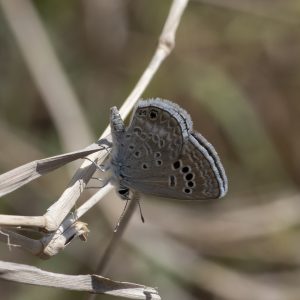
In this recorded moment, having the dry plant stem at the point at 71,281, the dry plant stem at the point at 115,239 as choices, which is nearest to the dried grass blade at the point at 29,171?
the dry plant stem at the point at 71,281

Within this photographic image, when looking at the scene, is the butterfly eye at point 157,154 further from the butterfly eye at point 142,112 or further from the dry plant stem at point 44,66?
the dry plant stem at point 44,66

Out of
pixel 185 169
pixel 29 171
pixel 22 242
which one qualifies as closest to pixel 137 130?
pixel 185 169

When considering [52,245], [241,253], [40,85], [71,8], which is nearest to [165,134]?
[52,245]

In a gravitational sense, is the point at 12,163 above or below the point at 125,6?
below

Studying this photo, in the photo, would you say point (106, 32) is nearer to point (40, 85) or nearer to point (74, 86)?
point (74, 86)

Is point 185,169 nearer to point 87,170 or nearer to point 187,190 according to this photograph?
point 187,190
